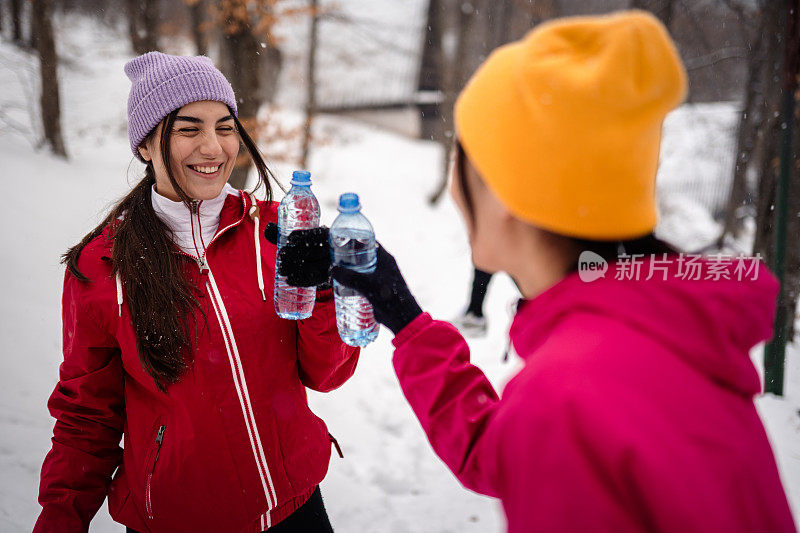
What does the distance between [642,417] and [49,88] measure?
394 inches

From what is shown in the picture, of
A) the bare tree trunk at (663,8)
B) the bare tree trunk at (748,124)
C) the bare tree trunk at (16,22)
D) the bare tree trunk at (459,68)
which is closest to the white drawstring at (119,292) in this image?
the bare tree trunk at (663,8)

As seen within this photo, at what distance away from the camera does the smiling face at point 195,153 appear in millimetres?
1850

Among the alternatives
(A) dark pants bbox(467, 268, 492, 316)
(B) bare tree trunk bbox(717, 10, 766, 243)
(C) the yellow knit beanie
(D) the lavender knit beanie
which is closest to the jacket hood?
(C) the yellow knit beanie

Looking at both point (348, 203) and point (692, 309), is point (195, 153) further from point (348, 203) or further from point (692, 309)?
point (692, 309)

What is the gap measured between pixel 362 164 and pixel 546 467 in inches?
585

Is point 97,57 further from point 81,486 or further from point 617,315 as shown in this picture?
point 617,315

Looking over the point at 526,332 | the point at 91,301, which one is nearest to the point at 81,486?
the point at 91,301

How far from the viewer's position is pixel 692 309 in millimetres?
929

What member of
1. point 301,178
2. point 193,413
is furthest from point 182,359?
point 301,178

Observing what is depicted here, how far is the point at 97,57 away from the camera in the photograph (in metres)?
16.5

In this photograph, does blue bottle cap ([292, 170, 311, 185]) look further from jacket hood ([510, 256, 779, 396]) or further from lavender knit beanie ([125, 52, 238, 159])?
jacket hood ([510, 256, 779, 396])

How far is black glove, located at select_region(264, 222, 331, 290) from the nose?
1.79ft

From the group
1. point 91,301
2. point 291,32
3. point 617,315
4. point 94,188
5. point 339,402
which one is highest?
point 291,32

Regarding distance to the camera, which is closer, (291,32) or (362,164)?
(291,32)
